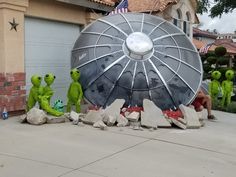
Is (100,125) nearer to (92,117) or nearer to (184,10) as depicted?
(92,117)

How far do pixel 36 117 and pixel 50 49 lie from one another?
3540 mm

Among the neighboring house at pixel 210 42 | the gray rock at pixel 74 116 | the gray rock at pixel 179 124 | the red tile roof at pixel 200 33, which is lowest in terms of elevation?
the gray rock at pixel 179 124

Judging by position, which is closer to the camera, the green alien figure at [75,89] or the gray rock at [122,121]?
the gray rock at [122,121]

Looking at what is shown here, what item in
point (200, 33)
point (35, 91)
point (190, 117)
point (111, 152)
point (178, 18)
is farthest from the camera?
point (200, 33)

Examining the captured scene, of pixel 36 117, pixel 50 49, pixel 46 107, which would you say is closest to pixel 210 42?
pixel 50 49

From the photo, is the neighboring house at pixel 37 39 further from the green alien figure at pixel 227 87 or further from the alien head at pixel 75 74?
the green alien figure at pixel 227 87

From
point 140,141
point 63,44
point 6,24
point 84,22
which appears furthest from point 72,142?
point 84,22

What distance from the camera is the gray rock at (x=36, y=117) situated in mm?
9305

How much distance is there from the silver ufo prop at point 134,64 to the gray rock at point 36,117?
1.57 metres

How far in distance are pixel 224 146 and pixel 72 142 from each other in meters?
3.05

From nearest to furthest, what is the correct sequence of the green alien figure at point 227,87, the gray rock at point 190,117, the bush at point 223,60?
the gray rock at point 190,117 → the green alien figure at point 227,87 → the bush at point 223,60

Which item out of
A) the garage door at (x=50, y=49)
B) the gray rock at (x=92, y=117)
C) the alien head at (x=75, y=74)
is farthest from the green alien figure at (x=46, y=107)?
the garage door at (x=50, y=49)

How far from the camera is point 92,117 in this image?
963 cm

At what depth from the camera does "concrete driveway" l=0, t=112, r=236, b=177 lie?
616 centimetres
